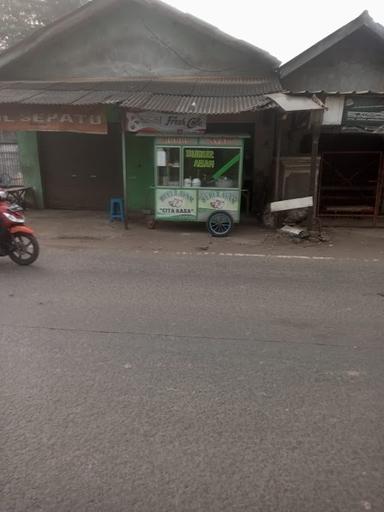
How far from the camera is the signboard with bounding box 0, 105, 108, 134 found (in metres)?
9.62

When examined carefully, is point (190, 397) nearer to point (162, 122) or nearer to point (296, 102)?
point (296, 102)

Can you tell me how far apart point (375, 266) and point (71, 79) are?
9.75 m

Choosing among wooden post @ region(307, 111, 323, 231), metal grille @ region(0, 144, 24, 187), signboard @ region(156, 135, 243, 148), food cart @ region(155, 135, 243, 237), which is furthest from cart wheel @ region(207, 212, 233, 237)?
metal grille @ region(0, 144, 24, 187)

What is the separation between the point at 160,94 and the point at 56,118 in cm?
250

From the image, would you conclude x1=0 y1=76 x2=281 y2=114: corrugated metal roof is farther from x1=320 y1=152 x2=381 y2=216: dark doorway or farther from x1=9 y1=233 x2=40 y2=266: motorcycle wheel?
x1=9 y1=233 x2=40 y2=266: motorcycle wheel

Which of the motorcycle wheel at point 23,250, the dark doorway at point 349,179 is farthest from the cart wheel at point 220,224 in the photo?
the motorcycle wheel at point 23,250

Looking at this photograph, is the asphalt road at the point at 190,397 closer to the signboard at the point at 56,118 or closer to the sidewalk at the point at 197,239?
the sidewalk at the point at 197,239

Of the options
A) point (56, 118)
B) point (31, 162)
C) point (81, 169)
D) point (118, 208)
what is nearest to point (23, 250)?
point (56, 118)

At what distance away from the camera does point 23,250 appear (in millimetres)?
6934

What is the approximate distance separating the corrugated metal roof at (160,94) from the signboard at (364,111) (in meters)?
1.77

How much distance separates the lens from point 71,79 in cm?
1212

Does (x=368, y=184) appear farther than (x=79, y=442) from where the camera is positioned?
Yes

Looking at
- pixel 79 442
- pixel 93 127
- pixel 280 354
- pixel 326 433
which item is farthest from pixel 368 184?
pixel 79 442

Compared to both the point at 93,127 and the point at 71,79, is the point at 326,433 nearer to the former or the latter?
the point at 93,127
